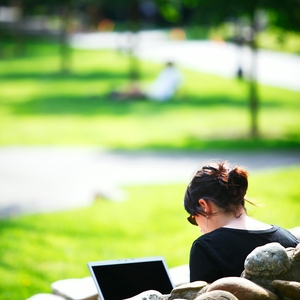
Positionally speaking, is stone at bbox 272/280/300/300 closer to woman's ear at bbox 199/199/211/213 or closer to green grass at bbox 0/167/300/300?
woman's ear at bbox 199/199/211/213

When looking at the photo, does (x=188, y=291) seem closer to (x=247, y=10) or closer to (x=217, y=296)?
(x=217, y=296)

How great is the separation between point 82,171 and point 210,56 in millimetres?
23361

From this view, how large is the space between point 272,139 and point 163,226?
678 cm

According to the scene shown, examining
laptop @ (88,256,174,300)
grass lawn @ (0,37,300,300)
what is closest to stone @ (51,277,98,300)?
laptop @ (88,256,174,300)

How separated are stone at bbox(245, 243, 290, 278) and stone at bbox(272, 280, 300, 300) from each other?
6 cm

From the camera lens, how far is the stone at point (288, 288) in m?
2.77

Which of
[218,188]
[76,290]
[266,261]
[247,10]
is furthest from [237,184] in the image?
[247,10]

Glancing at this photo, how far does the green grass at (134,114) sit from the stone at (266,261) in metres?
10.9

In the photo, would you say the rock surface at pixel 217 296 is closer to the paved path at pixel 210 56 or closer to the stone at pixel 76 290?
the stone at pixel 76 290

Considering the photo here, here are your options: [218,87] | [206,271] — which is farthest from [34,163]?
[218,87]

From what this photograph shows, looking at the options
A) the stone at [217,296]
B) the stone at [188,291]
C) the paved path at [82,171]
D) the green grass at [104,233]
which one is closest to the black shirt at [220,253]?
the stone at [188,291]

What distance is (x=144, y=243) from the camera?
780 centimetres

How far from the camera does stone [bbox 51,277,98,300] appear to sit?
181 inches

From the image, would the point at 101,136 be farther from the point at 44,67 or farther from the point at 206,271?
the point at 44,67
